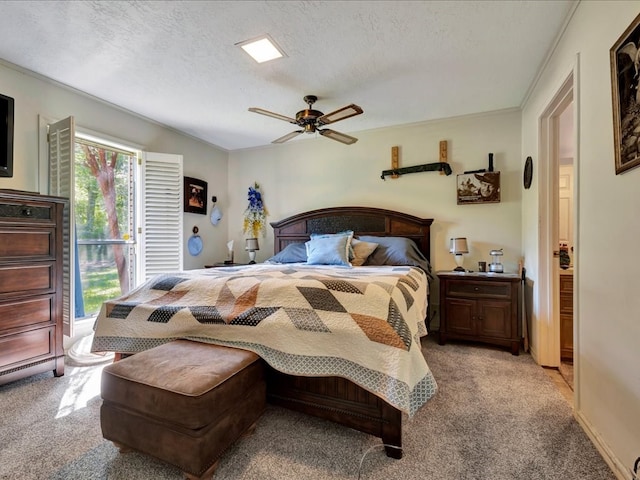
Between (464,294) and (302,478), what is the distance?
239 cm

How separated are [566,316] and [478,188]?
1547mm

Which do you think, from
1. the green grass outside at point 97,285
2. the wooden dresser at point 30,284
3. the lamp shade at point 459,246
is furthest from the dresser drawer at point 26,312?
the lamp shade at point 459,246

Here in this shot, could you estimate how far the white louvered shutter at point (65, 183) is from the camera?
2564 mm

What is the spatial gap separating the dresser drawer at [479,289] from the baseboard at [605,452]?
4.26ft

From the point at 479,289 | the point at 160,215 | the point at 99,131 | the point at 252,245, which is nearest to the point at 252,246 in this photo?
the point at 252,245

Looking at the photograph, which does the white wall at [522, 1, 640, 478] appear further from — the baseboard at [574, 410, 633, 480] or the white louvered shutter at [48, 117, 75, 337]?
the white louvered shutter at [48, 117, 75, 337]

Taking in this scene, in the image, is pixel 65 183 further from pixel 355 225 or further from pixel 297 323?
Result: pixel 355 225

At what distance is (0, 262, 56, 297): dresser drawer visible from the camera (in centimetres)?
217

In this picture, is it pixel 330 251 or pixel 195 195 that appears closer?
pixel 330 251

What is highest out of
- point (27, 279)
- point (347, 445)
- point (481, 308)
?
point (27, 279)

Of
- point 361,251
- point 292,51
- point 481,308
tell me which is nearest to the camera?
point 292,51

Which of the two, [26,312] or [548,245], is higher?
[548,245]

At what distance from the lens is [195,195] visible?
431 centimetres

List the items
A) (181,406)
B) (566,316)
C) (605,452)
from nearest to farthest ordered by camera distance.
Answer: (181,406) < (605,452) < (566,316)
